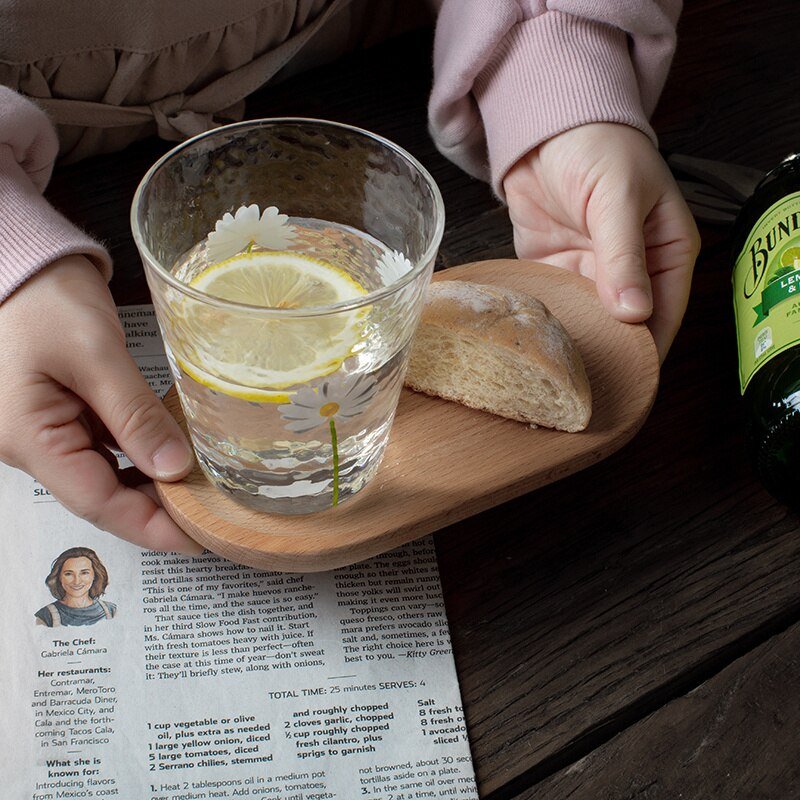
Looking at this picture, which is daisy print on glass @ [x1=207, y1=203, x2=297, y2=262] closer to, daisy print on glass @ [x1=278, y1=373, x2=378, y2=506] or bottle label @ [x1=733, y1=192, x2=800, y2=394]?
daisy print on glass @ [x1=278, y1=373, x2=378, y2=506]

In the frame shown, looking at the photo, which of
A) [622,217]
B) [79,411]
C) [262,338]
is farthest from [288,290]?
[622,217]

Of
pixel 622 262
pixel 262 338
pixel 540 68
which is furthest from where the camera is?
pixel 540 68

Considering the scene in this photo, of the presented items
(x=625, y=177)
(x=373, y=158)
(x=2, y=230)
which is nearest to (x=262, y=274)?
(x=373, y=158)

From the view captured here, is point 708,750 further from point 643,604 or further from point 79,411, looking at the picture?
point 79,411

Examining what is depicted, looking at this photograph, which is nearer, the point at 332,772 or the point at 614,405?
the point at 332,772

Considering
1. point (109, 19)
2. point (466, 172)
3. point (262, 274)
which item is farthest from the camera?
point (466, 172)

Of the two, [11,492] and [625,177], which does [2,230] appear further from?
[625,177]
